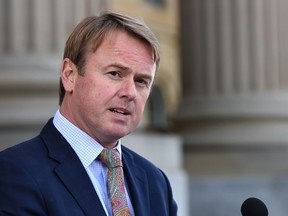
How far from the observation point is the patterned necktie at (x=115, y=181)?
285cm

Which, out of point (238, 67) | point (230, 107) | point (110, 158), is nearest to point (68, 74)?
point (110, 158)

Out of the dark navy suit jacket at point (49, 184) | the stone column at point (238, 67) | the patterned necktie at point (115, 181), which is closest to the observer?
the dark navy suit jacket at point (49, 184)

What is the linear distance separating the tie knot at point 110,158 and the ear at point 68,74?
238mm

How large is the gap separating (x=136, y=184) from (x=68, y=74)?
0.44 m

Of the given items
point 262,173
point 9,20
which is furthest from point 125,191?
point 262,173

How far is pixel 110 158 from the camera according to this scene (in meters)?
2.93

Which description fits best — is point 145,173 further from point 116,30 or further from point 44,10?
point 44,10

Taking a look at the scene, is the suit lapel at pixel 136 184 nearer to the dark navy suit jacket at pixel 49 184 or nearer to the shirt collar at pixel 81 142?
the dark navy suit jacket at pixel 49 184

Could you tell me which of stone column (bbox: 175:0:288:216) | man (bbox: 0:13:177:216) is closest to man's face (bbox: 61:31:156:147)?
man (bbox: 0:13:177:216)

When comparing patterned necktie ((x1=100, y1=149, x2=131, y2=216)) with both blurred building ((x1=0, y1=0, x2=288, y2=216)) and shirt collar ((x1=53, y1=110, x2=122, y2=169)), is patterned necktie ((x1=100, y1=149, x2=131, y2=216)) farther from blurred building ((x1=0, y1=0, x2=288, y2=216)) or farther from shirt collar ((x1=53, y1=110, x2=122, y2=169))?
blurred building ((x1=0, y1=0, x2=288, y2=216))

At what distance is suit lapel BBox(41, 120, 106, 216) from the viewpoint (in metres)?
2.79

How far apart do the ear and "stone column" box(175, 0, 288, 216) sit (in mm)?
7515

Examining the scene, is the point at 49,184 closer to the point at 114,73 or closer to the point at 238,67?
the point at 114,73

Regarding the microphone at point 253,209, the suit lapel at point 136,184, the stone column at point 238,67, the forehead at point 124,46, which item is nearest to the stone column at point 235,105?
the stone column at point 238,67
